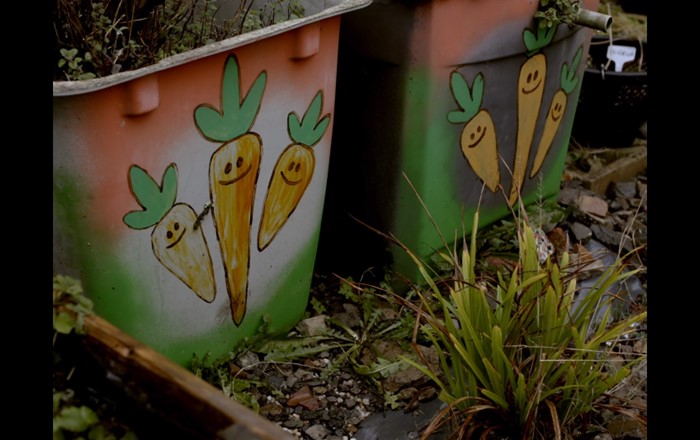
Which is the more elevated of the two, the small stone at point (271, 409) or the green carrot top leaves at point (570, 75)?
the green carrot top leaves at point (570, 75)

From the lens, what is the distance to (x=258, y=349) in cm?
262

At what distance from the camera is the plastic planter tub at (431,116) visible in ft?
8.66

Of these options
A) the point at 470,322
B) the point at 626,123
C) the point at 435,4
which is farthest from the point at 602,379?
the point at 626,123

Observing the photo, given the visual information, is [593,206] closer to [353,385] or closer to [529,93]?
[529,93]

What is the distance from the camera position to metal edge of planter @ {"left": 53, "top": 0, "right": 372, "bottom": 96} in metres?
1.80

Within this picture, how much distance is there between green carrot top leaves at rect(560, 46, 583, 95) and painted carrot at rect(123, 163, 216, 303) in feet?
5.09

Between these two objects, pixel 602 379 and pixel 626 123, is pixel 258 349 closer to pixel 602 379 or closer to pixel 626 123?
pixel 602 379

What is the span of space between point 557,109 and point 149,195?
174 centimetres

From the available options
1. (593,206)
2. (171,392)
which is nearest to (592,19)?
(593,206)

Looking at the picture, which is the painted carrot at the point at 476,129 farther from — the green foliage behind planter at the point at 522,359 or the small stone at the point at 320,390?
the small stone at the point at 320,390

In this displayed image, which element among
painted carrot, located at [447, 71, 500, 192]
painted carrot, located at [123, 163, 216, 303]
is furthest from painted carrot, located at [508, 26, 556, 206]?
painted carrot, located at [123, 163, 216, 303]

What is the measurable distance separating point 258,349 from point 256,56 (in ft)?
2.92

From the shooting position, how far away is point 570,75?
10.6ft

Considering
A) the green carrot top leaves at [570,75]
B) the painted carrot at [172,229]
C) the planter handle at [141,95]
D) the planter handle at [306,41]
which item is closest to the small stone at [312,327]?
the painted carrot at [172,229]
